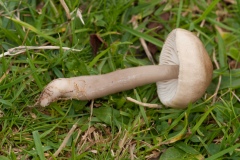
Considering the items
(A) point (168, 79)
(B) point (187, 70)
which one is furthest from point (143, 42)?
(B) point (187, 70)

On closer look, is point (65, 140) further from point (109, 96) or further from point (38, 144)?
point (109, 96)

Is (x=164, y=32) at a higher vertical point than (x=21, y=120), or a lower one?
higher

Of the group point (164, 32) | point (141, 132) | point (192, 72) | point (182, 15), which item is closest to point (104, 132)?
point (141, 132)

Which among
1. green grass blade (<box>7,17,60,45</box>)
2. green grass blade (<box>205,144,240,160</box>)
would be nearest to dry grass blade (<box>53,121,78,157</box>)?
green grass blade (<box>7,17,60,45</box>)

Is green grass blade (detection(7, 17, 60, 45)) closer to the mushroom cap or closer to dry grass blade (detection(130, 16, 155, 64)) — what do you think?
dry grass blade (detection(130, 16, 155, 64))

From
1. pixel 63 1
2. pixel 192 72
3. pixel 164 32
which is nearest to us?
pixel 192 72

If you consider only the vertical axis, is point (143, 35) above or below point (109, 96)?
above

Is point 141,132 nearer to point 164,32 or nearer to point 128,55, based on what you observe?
point 128,55
